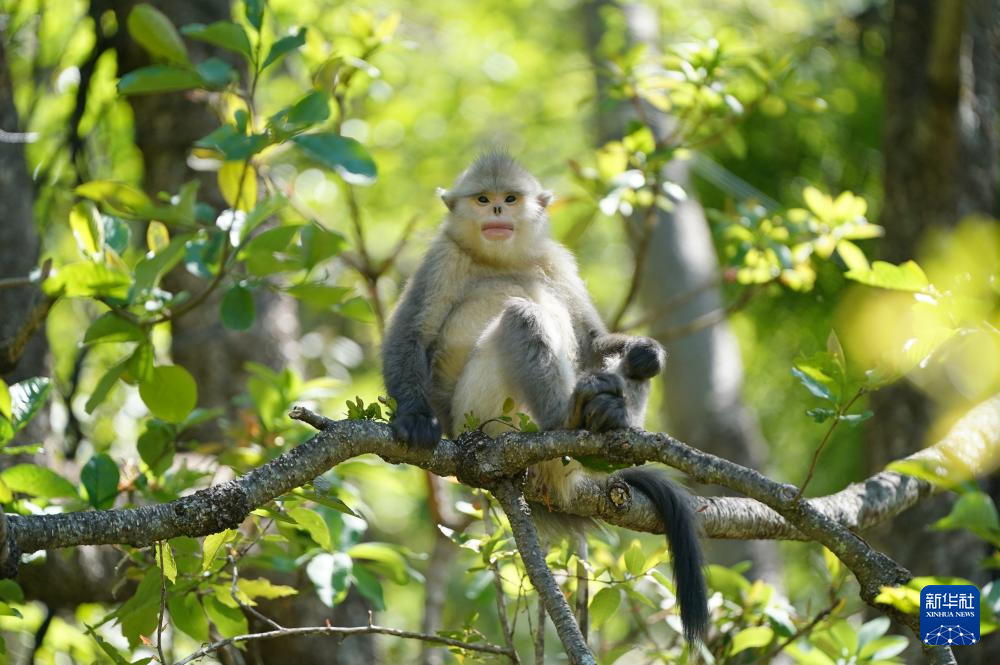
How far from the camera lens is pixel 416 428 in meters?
3.95

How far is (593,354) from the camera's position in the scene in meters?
5.08

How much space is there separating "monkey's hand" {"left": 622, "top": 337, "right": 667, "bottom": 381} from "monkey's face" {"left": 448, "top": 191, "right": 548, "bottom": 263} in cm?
104

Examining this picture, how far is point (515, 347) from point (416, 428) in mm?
738

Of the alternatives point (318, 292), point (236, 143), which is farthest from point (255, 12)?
point (318, 292)

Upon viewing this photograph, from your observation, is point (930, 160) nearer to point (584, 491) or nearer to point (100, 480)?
point (584, 491)

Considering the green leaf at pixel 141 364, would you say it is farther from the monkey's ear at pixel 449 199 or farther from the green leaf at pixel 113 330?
the monkey's ear at pixel 449 199

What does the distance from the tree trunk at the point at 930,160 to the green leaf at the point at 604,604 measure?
8.58 ft

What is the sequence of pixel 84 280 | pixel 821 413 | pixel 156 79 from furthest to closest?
pixel 156 79, pixel 84 280, pixel 821 413

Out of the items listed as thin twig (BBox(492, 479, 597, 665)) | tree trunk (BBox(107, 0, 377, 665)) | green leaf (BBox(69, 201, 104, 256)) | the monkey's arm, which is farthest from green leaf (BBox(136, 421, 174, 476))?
tree trunk (BBox(107, 0, 377, 665))

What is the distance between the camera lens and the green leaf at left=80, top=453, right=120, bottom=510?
13.1 feet

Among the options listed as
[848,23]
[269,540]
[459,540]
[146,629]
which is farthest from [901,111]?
[146,629]

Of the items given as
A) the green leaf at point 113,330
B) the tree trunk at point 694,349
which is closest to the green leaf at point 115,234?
the green leaf at point 113,330

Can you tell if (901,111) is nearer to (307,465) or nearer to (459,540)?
(459,540)

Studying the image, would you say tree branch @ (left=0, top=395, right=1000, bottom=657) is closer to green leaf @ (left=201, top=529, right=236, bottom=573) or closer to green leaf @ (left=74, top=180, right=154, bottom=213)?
green leaf @ (left=201, top=529, right=236, bottom=573)
